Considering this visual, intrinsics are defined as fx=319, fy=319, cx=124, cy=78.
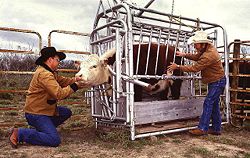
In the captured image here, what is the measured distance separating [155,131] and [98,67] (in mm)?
1537

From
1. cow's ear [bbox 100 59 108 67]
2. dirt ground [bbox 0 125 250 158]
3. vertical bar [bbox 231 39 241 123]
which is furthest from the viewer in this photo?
vertical bar [bbox 231 39 241 123]

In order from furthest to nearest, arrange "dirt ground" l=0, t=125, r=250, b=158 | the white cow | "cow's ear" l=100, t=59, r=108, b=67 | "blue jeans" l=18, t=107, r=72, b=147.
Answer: "cow's ear" l=100, t=59, r=108, b=67 < the white cow < "blue jeans" l=18, t=107, r=72, b=147 < "dirt ground" l=0, t=125, r=250, b=158

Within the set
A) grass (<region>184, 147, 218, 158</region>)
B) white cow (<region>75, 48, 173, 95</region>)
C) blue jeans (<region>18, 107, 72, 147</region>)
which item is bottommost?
grass (<region>184, 147, 218, 158</region>)

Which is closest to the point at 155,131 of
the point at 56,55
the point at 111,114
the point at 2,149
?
the point at 111,114

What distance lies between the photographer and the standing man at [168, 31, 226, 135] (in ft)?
19.5

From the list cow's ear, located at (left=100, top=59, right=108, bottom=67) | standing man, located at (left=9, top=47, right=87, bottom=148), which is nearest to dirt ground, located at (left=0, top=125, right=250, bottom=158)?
standing man, located at (left=9, top=47, right=87, bottom=148)

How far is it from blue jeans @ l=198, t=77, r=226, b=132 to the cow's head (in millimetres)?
1943

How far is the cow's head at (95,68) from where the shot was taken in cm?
561

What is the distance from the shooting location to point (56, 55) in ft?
17.6

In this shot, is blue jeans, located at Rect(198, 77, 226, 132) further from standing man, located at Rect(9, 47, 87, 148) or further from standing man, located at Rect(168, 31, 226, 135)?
standing man, located at Rect(9, 47, 87, 148)

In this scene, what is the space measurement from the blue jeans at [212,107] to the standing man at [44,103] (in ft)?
7.63

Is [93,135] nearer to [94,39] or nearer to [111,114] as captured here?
[111,114]

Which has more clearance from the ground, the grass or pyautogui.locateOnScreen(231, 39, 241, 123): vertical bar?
pyautogui.locateOnScreen(231, 39, 241, 123): vertical bar

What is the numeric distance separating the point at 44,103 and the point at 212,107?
3126mm
